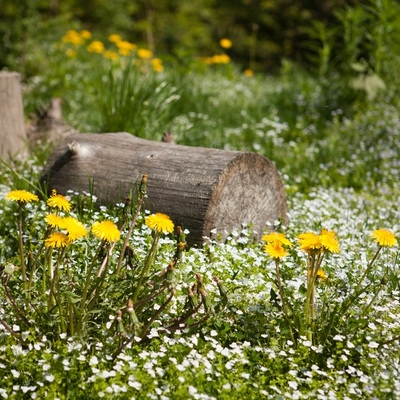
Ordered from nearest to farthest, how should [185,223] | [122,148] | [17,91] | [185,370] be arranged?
1. [185,370]
2. [185,223]
3. [122,148]
4. [17,91]

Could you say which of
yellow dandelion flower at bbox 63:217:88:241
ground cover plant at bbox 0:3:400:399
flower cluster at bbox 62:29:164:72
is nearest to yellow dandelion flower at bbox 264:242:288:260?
ground cover plant at bbox 0:3:400:399

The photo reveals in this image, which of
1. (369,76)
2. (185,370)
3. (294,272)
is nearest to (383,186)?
(369,76)

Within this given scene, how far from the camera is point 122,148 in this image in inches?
163

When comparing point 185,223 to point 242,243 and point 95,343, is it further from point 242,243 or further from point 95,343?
point 95,343

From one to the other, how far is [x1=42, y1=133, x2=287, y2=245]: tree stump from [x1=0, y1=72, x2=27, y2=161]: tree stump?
4.18ft

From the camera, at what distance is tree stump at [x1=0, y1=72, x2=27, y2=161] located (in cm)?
540

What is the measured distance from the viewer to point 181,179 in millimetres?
3736

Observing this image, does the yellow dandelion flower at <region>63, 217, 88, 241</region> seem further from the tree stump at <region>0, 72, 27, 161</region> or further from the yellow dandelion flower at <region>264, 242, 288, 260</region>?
the tree stump at <region>0, 72, 27, 161</region>

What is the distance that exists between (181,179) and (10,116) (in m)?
2.38

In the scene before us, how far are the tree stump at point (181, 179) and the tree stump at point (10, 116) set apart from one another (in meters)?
1.27

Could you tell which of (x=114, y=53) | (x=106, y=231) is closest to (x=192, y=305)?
(x=106, y=231)

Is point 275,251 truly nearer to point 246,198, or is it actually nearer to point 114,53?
point 246,198

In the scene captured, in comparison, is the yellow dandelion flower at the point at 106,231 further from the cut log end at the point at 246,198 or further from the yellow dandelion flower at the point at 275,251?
the cut log end at the point at 246,198

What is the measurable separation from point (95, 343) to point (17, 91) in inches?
136
